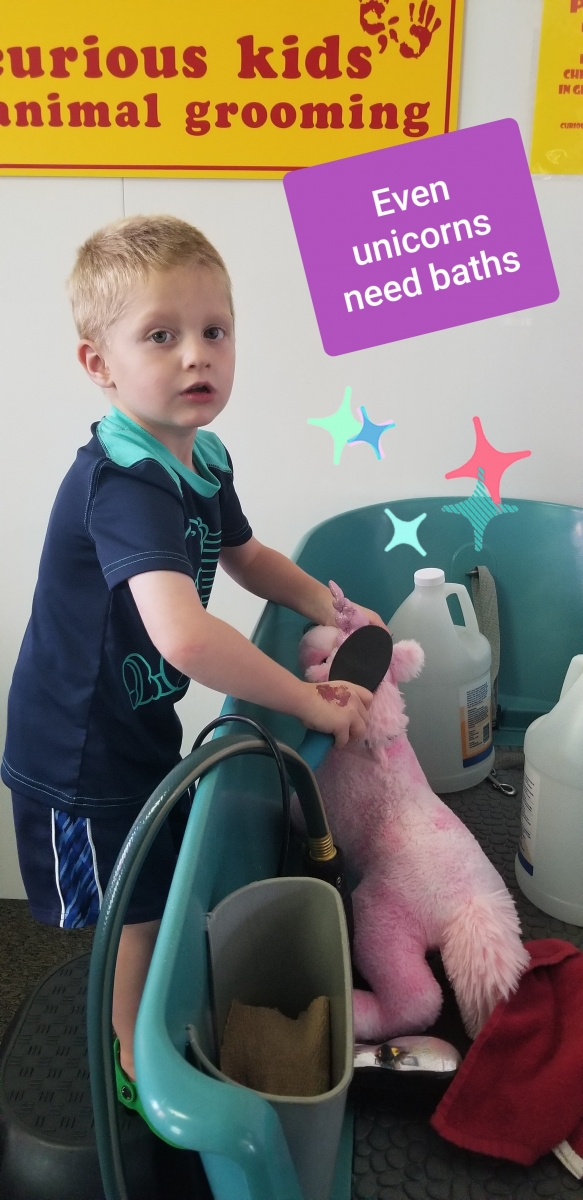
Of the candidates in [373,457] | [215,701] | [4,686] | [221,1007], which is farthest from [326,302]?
[221,1007]

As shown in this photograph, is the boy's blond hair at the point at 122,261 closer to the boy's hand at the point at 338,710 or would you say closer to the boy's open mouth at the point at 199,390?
the boy's open mouth at the point at 199,390

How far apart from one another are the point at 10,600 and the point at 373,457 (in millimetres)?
628

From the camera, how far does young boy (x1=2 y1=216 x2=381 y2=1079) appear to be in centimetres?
67

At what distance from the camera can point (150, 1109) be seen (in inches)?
12.7

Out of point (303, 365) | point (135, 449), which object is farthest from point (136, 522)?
point (303, 365)

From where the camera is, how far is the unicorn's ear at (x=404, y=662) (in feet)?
2.63

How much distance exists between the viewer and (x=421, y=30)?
103 centimetres

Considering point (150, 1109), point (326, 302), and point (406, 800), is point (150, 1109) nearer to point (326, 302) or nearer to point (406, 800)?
point (406, 800)

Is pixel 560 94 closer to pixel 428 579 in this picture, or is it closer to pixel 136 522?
pixel 428 579

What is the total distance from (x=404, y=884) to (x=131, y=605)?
347mm

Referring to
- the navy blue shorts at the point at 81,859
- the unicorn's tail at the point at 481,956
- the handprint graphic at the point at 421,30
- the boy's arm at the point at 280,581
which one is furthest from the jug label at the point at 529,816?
the handprint graphic at the point at 421,30

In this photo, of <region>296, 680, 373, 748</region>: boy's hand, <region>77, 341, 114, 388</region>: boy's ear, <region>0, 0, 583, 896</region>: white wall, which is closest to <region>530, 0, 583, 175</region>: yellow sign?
<region>0, 0, 583, 896</region>: white wall

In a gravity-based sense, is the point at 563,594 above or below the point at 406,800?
above

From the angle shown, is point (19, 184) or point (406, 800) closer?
point (406, 800)
